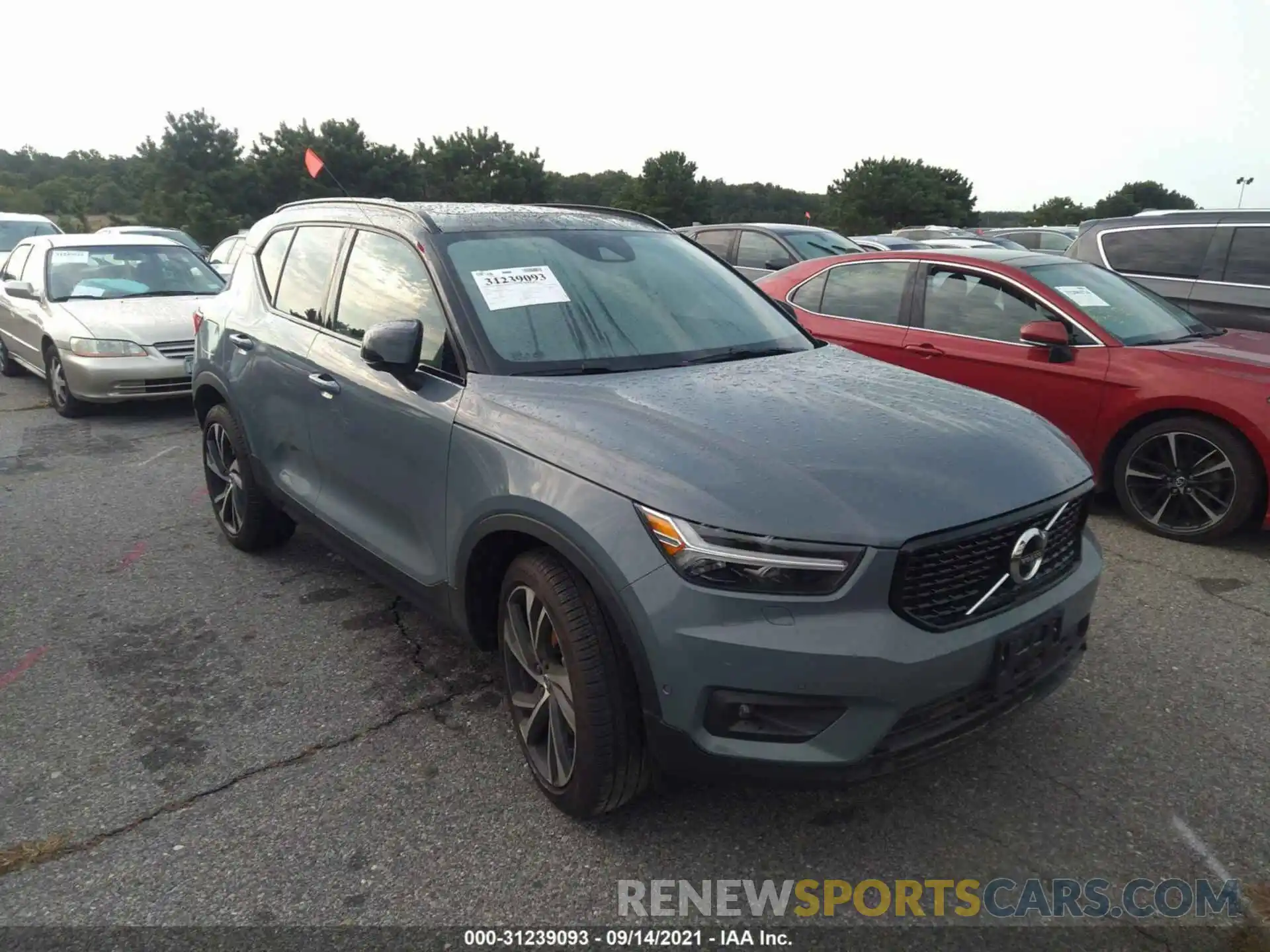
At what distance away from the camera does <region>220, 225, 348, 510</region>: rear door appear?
378 centimetres

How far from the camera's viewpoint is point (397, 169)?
157ft

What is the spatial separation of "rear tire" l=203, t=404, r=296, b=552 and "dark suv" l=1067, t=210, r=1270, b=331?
21.3 feet

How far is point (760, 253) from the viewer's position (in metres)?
11.4

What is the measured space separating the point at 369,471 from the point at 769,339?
1617mm

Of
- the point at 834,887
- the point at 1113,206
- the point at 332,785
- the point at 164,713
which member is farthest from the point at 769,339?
the point at 1113,206

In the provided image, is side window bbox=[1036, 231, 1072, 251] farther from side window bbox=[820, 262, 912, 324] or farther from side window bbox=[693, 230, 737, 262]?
side window bbox=[820, 262, 912, 324]

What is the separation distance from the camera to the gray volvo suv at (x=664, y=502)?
214 centimetres

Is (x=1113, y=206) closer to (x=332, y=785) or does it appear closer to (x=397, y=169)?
(x=397, y=169)

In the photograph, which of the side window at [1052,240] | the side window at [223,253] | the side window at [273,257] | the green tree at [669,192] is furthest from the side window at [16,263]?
the green tree at [669,192]

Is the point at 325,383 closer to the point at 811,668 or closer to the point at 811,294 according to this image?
the point at 811,668

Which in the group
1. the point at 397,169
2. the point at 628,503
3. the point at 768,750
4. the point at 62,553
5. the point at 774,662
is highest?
the point at 397,169

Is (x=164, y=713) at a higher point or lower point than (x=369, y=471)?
lower

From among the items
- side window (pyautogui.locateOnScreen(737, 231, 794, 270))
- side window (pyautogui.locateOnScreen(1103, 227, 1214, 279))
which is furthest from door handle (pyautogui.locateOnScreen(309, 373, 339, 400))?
side window (pyautogui.locateOnScreen(737, 231, 794, 270))

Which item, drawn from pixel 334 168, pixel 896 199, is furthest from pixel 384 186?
pixel 896 199
